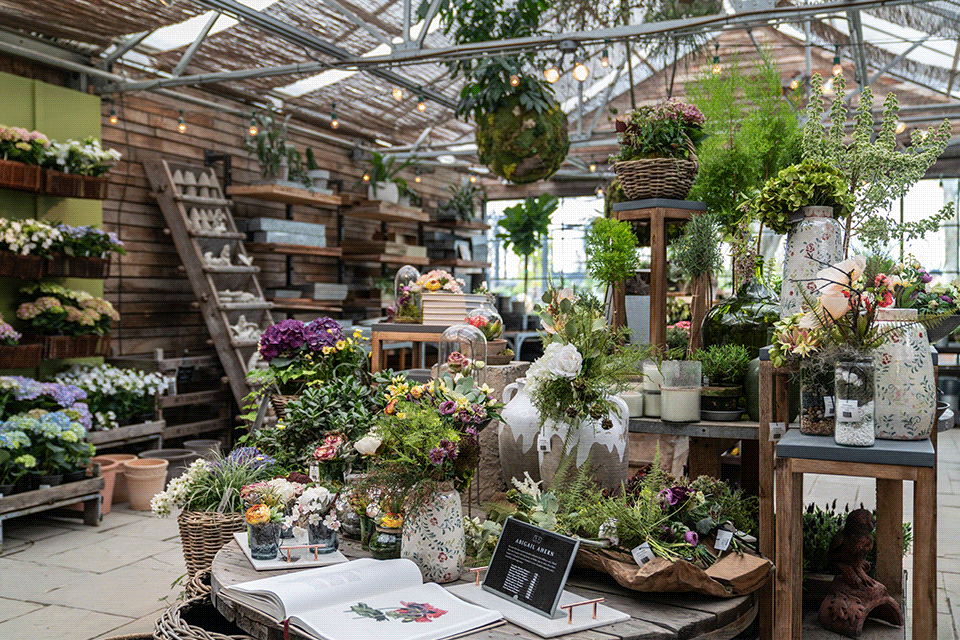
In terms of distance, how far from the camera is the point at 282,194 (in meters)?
6.66

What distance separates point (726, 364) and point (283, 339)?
77.1 inches

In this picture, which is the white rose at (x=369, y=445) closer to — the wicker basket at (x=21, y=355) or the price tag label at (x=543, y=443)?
the price tag label at (x=543, y=443)

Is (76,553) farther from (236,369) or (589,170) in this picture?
(589,170)

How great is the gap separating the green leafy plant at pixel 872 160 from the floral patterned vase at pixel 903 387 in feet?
1.96

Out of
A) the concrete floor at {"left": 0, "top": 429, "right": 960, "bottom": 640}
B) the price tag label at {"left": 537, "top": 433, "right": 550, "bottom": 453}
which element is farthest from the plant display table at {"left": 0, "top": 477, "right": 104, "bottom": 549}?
the price tag label at {"left": 537, "top": 433, "right": 550, "bottom": 453}

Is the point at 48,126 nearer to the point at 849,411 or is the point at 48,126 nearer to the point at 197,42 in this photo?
the point at 197,42

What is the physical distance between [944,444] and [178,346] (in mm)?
6889

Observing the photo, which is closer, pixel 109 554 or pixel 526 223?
pixel 109 554

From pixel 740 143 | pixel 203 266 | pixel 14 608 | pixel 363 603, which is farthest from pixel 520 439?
pixel 203 266

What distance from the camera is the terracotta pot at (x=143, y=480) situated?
16.3 ft

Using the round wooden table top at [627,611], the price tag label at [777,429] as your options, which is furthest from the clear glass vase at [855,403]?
the round wooden table top at [627,611]

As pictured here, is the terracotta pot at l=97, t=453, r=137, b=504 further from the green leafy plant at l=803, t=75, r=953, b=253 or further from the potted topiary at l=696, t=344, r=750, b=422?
the green leafy plant at l=803, t=75, r=953, b=253

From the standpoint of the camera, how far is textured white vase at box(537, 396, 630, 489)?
2.27m

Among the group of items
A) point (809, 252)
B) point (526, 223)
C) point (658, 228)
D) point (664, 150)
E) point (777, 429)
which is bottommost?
point (777, 429)
